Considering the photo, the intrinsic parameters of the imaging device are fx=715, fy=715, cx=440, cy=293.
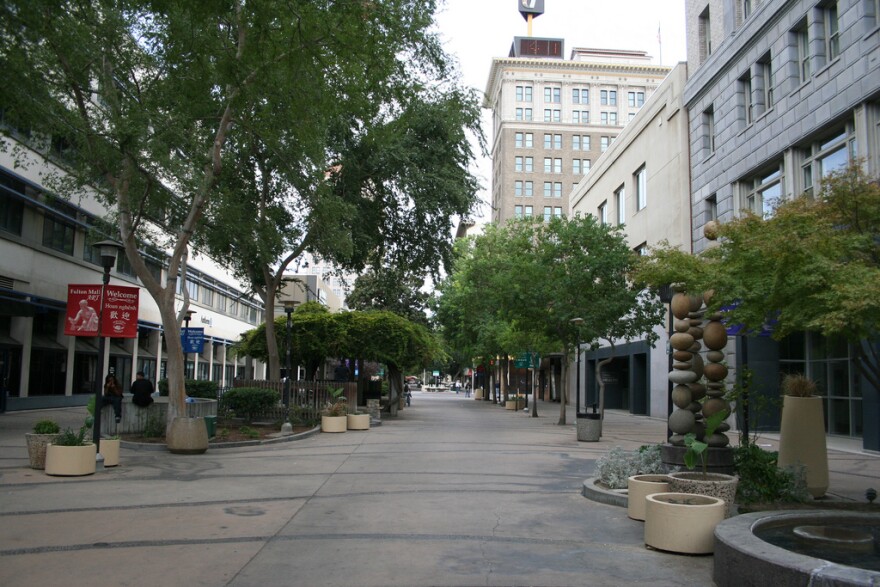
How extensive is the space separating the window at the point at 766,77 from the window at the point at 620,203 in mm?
15346

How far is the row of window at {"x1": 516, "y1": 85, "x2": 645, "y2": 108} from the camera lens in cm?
8681

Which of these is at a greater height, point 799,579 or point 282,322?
point 282,322

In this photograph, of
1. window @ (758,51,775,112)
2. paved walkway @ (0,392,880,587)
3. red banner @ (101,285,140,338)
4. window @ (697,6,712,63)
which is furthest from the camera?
window @ (697,6,712,63)

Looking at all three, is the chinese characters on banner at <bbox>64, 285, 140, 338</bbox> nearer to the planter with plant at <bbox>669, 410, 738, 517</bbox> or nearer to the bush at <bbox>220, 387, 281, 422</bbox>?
the bush at <bbox>220, 387, 281, 422</bbox>

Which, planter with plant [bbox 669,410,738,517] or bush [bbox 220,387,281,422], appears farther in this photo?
bush [bbox 220,387,281,422]

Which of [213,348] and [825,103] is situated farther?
[213,348]

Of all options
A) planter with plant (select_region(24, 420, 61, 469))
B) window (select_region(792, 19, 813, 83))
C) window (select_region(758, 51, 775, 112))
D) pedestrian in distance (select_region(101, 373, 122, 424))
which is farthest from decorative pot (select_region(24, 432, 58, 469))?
window (select_region(758, 51, 775, 112))

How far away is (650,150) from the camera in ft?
108

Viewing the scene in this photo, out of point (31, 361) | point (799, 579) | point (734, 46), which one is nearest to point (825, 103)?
point (734, 46)

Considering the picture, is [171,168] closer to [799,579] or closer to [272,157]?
[272,157]

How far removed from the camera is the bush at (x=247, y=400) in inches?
910

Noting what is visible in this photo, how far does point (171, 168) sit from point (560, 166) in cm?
7454

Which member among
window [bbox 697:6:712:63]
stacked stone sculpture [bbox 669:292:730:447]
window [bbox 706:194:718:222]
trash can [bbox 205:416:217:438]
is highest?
window [bbox 697:6:712:63]

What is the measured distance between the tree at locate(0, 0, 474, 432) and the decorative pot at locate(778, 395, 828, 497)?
8.42 m
